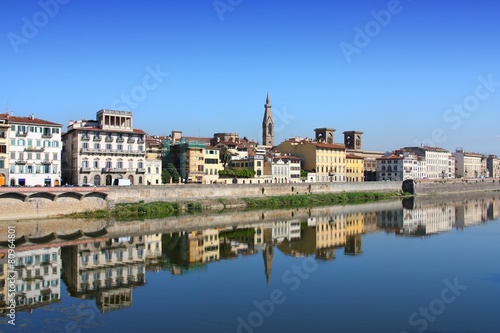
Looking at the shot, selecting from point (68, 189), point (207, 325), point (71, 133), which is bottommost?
point (207, 325)

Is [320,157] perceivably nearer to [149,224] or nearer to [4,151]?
[149,224]

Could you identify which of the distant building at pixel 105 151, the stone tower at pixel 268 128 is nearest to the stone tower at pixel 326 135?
the stone tower at pixel 268 128

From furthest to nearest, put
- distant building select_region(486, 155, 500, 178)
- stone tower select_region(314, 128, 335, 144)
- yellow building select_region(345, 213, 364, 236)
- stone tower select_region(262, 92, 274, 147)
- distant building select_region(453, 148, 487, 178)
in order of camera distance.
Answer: distant building select_region(486, 155, 500, 178)
distant building select_region(453, 148, 487, 178)
stone tower select_region(262, 92, 274, 147)
stone tower select_region(314, 128, 335, 144)
yellow building select_region(345, 213, 364, 236)

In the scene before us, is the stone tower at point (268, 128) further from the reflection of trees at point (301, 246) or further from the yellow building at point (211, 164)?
the reflection of trees at point (301, 246)

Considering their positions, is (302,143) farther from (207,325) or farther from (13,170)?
(207,325)

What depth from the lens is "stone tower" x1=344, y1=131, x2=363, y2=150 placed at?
102000 millimetres

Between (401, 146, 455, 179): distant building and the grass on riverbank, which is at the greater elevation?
(401, 146, 455, 179): distant building

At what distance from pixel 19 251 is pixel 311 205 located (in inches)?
1461

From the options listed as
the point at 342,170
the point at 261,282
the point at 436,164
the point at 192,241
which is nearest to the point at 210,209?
the point at 192,241

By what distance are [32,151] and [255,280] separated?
3045 cm

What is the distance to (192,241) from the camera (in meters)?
33.0

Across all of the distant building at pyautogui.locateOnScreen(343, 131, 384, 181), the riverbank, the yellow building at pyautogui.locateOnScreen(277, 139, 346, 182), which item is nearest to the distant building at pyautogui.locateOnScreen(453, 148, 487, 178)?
the distant building at pyautogui.locateOnScreen(343, 131, 384, 181)

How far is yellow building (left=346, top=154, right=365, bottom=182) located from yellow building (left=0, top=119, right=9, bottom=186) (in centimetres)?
5748

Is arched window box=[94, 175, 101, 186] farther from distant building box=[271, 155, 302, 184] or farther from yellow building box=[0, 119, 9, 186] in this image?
distant building box=[271, 155, 302, 184]
